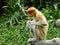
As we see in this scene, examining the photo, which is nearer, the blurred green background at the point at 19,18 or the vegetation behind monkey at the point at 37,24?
the vegetation behind monkey at the point at 37,24

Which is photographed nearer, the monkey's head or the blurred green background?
the monkey's head

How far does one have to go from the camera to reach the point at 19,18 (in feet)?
30.3

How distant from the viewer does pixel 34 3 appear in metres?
Answer: 9.99

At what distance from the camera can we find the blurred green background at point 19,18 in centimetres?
764

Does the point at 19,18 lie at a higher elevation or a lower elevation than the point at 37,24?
higher

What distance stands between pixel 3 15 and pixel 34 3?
1.20m

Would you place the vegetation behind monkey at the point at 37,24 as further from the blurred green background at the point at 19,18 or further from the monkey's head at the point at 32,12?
the blurred green background at the point at 19,18

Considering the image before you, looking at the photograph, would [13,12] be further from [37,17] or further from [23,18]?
[37,17]

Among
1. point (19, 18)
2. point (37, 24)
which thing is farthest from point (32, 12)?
point (19, 18)

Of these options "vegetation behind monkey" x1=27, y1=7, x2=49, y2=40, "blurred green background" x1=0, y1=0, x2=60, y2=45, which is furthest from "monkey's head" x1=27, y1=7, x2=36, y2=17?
"blurred green background" x1=0, y1=0, x2=60, y2=45

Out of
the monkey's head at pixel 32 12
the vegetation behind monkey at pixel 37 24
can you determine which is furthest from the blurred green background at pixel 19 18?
the monkey's head at pixel 32 12

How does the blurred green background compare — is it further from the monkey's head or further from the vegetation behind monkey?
the monkey's head

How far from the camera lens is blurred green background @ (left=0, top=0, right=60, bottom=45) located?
301 inches

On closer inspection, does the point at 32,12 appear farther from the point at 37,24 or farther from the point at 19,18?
the point at 19,18
